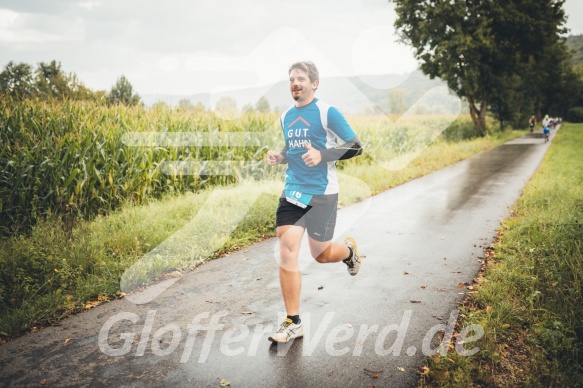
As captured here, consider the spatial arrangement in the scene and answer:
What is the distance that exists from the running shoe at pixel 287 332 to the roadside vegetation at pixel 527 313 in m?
1.06

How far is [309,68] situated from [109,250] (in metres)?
3.74

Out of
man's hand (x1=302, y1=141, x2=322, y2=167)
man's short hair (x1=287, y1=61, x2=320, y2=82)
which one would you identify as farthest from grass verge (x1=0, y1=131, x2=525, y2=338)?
man's short hair (x1=287, y1=61, x2=320, y2=82)

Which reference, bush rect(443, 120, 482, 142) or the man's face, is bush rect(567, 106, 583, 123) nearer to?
bush rect(443, 120, 482, 142)

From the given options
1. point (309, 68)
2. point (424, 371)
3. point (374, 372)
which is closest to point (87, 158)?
point (309, 68)

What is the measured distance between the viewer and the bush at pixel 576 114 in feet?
244

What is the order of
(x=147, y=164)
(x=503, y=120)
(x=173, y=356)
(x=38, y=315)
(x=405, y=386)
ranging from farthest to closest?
(x=503, y=120), (x=147, y=164), (x=38, y=315), (x=173, y=356), (x=405, y=386)

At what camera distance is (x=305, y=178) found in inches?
139

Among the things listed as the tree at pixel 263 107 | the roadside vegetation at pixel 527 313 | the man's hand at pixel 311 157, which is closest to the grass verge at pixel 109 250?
the man's hand at pixel 311 157

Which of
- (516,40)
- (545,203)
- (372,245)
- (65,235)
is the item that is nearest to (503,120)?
(516,40)

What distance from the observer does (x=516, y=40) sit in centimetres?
2783

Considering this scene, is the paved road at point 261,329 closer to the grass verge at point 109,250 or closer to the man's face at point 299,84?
the grass verge at point 109,250

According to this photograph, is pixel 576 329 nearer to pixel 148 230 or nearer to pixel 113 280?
pixel 113 280

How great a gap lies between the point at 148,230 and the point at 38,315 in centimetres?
216

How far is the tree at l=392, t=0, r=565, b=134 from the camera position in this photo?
84.3 feet
